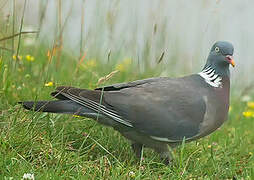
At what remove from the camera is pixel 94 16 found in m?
5.76

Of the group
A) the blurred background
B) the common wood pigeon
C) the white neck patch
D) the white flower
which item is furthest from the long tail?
the white neck patch

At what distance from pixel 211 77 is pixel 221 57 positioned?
18 centimetres

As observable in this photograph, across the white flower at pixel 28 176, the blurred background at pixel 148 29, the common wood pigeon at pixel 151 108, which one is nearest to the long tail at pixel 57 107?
the common wood pigeon at pixel 151 108

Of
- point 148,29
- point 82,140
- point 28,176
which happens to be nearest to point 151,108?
point 82,140

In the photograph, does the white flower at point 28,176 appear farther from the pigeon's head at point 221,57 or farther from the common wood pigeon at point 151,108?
the pigeon's head at point 221,57

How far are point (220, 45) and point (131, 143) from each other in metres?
1.07

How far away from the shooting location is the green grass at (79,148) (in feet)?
11.7

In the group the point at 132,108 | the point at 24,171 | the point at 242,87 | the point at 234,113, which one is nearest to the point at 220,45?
the point at 132,108

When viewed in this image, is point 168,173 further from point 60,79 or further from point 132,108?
point 60,79

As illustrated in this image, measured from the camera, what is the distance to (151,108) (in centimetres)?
409

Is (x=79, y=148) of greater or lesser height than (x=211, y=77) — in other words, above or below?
below

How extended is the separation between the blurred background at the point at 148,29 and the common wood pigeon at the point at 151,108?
0.73 meters

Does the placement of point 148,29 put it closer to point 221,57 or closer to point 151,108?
point 221,57

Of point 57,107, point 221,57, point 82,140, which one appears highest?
point 221,57
